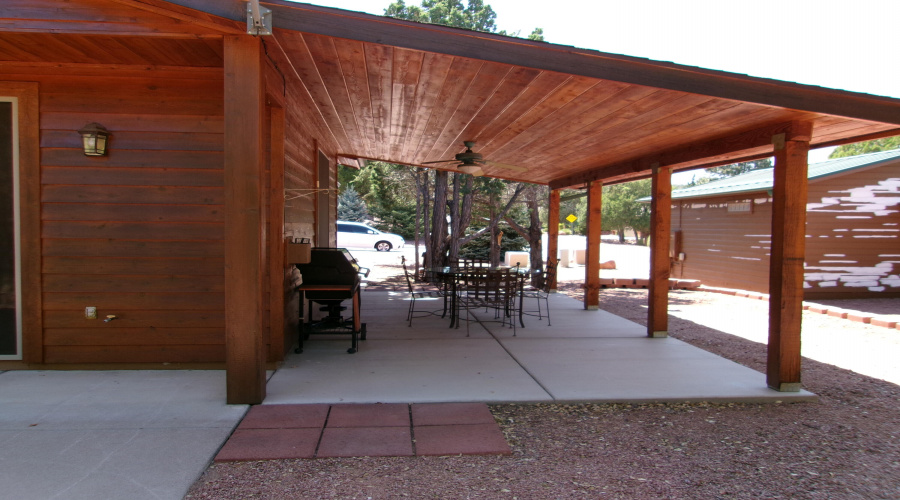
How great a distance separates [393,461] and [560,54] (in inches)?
97.4

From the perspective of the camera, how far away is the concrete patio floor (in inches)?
148

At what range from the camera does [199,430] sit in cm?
303

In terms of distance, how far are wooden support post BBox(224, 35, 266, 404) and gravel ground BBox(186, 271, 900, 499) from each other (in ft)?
3.08

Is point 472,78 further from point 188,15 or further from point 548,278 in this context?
point 548,278

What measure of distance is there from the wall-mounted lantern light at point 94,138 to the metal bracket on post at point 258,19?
1627 millimetres

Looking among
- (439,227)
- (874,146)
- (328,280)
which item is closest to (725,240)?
(439,227)

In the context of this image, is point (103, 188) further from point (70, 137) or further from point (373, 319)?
point (373, 319)

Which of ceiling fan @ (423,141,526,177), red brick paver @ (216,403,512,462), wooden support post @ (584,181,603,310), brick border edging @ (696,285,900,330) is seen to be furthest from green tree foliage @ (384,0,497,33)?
red brick paver @ (216,403,512,462)

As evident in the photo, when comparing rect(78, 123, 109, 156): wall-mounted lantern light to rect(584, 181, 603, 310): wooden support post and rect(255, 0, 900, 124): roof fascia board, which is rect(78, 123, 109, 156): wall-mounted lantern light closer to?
rect(255, 0, 900, 124): roof fascia board

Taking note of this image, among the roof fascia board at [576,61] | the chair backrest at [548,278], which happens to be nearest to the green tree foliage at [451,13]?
the chair backrest at [548,278]

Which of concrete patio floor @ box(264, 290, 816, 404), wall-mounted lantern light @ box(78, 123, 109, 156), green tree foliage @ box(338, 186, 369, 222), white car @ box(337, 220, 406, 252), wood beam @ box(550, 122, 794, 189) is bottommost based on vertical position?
concrete patio floor @ box(264, 290, 816, 404)

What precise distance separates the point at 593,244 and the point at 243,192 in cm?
558

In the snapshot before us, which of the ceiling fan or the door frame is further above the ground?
the ceiling fan

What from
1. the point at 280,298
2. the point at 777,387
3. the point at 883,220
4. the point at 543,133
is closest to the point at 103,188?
the point at 280,298
